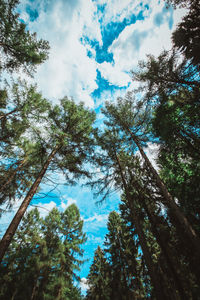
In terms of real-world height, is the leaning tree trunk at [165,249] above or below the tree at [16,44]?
below

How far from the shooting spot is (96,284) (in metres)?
13.1

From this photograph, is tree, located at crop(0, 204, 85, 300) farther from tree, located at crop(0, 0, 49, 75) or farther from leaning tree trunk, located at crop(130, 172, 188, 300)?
tree, located at crop(0, 0, 49, 75)

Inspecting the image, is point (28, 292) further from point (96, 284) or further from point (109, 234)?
point (109, 234)

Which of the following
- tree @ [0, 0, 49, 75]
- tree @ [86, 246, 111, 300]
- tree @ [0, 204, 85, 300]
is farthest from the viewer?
tree @ [86, 246, 111, 300]

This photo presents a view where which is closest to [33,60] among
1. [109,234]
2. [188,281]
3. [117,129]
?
[117,129]

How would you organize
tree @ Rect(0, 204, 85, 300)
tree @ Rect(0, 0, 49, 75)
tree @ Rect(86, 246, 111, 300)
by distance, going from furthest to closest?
tree @ Rect(86, 246, 111, 300)
tree @ Rect(0, 204, 85, 300)
tree @ Rect(0, 0, 49, 75)

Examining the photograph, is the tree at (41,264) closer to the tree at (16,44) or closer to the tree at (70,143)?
the tree at (70,143)

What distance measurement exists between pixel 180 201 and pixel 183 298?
15.3 feet

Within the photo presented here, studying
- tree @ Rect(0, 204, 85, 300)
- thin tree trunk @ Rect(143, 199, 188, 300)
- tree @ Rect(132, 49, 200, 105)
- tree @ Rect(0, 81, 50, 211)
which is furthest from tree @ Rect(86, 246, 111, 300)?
tree @ Rect(132, 49, 200, 105)

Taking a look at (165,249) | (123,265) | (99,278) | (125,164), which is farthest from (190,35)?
(99,278)

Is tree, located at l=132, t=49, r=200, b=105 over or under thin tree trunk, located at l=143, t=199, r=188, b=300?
over

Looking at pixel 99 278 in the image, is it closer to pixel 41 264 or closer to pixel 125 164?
pixel 41 264

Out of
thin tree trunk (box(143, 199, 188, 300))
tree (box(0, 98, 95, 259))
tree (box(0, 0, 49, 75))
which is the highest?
tree (box(0, 0, 49, 75))

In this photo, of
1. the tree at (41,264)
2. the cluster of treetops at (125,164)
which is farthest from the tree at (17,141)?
the tree at (41,264)
